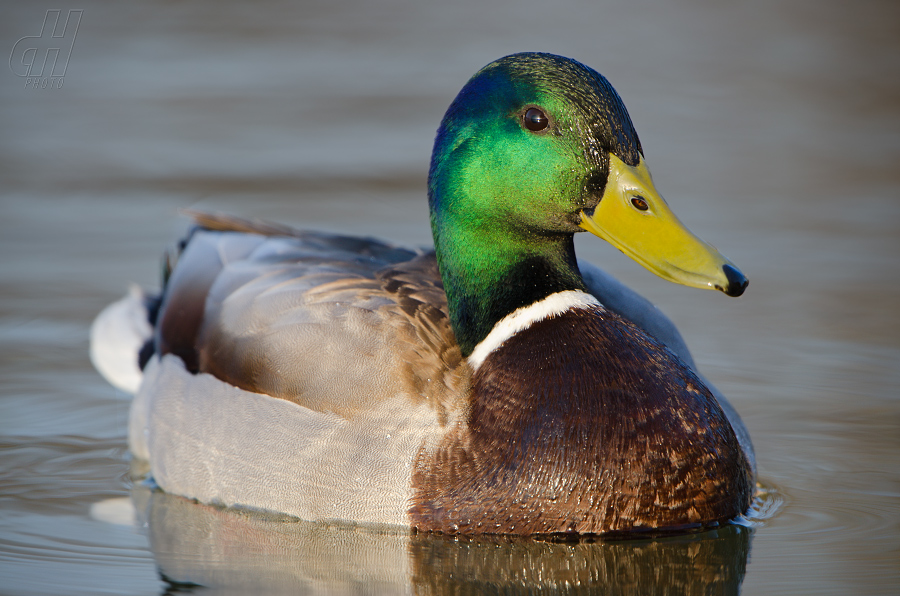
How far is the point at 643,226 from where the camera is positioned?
4672 mm

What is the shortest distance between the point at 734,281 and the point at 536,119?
0.90 meters

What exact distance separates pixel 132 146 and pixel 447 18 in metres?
4.65

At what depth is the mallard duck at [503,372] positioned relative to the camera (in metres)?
4.62

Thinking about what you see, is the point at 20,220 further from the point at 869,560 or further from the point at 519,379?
the point at 869,560

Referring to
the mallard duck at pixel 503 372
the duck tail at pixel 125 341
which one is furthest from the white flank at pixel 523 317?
the duck tail at pixel 125 341

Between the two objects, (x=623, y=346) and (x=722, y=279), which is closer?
(x=722, y=279)

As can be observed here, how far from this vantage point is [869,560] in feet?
15.2

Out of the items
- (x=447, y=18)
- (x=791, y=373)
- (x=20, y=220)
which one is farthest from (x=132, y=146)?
(x=791, y=373)

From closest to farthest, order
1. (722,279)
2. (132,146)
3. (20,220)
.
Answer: (722,279), (20,220), (132,146)

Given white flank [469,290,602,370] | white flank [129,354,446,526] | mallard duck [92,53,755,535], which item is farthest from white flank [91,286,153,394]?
white flank [469,290,602,370]

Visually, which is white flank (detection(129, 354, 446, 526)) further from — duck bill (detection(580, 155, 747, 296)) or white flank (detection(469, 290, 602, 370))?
duck bill (detection(580, 155, 747, 296))

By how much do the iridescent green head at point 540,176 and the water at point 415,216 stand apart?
1064 mm

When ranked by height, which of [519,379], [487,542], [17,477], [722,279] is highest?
[722,279]

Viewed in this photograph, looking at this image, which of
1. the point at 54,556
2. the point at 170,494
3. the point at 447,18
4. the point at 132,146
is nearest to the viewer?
the point at 54,556
